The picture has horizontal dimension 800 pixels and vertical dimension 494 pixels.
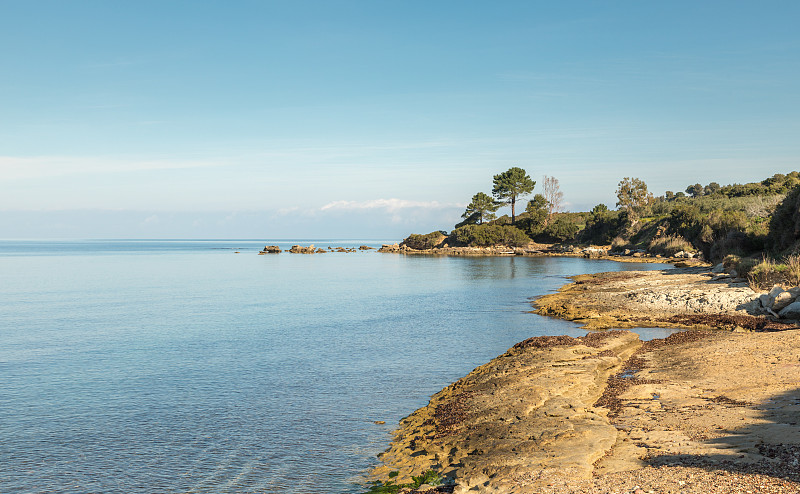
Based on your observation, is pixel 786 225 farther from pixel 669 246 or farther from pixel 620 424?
pixel 669 246

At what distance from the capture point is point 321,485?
38.1 ft

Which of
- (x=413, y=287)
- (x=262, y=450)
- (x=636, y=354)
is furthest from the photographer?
(x=413, y=287)

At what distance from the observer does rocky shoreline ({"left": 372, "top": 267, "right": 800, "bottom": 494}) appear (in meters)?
9.37

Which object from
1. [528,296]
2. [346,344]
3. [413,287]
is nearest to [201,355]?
[346,344]

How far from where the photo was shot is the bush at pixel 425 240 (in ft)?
525

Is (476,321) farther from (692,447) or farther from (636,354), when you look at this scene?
(692,447)

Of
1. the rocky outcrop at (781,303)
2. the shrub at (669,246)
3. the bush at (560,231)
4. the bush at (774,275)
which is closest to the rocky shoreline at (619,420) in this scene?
the rocky outcrop at (781,303)

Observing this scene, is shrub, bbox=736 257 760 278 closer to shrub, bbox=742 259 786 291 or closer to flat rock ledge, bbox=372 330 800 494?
shrub, bbox=742 259 786 291

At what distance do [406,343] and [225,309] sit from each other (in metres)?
20.3

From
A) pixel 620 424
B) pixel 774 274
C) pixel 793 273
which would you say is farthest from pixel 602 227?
pixel 620 424

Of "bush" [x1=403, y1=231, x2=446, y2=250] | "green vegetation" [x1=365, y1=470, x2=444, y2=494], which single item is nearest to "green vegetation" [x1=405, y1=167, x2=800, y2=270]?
"bush" [x1=403, y1=231, x2=446, y2=250]

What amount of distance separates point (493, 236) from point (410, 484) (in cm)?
13440

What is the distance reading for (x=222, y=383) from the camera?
19984 millimetres

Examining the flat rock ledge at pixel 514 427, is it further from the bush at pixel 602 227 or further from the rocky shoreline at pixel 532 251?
the bush at pixel 602 227
